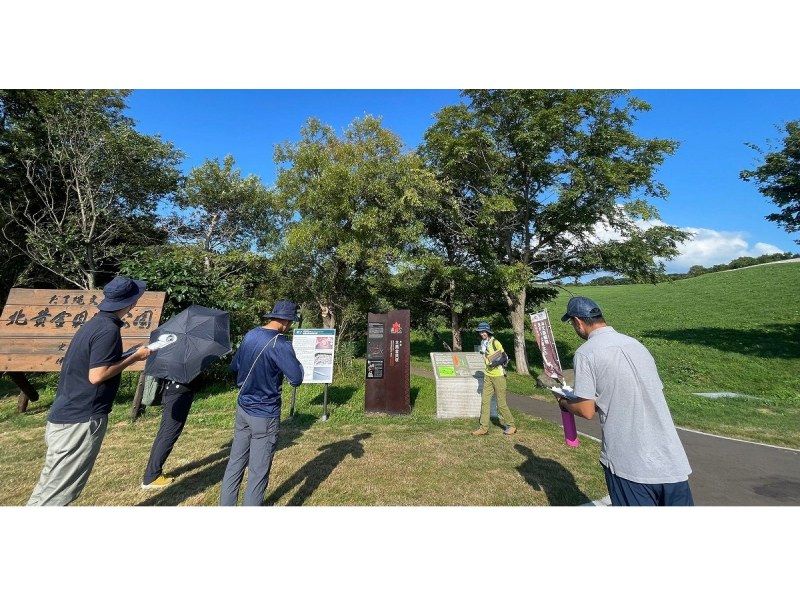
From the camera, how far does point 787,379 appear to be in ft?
42.8

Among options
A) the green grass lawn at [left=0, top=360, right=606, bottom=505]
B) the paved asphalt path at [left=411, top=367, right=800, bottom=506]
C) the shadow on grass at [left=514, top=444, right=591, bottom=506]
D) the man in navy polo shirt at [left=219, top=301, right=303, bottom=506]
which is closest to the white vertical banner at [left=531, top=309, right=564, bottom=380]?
the green grass lawn at [left=0, top=360, right=606, bottom=505]

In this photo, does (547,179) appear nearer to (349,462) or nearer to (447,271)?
(447,271)

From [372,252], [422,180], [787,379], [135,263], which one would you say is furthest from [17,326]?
[787,379]

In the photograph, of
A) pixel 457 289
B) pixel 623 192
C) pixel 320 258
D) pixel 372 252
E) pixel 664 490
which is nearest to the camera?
pixel 664 490

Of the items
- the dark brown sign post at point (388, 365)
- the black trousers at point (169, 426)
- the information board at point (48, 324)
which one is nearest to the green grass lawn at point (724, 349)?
the dark brown sign post at point (388, 365)

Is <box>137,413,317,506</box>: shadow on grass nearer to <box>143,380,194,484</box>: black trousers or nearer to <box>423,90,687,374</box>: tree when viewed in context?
<box>143,380,194,484</box>: black trousers

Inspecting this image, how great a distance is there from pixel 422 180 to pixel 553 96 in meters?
5.99

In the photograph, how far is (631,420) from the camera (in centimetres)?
243

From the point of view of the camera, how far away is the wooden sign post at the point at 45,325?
25.5ft

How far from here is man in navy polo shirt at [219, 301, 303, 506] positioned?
3346 mm

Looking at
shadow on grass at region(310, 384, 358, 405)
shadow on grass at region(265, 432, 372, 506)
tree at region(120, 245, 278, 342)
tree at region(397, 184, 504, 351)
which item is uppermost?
tree at region(397, 184, 504, 351)

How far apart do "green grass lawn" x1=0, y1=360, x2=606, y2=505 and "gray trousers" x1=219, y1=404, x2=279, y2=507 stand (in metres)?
1.15

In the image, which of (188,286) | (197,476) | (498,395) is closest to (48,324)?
(188,286)

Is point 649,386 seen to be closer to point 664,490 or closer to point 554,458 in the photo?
point 664,490
